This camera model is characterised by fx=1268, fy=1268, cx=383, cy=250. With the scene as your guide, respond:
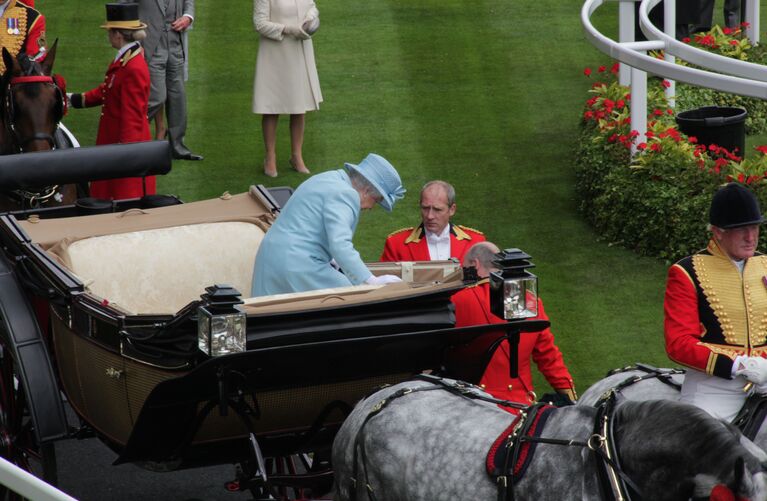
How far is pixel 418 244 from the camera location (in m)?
7.13

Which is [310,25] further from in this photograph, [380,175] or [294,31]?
[380,175]

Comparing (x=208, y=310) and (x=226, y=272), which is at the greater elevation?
(x=208, y=310)

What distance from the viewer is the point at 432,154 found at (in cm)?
1241

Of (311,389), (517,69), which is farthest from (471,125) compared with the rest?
(311,389)

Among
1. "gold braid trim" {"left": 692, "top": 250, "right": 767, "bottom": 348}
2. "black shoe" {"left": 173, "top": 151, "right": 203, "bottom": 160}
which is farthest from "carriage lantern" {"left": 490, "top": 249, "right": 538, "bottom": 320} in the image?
"black shoe" {"left": 173, "top": 151, "right": 203, "bottom": 160}

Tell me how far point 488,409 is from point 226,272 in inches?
92.6

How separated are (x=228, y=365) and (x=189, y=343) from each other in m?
0.21

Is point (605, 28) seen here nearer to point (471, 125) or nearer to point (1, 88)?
point (471, 125)

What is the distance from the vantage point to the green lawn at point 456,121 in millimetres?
9578

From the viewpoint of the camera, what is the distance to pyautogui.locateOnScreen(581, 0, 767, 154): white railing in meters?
7.50

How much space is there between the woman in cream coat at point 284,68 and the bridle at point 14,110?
11.5 feet

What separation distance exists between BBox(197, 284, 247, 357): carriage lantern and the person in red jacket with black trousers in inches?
179

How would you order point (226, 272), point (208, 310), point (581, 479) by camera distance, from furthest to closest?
point (226, 272) → point (208, 310) → point (581, 479)

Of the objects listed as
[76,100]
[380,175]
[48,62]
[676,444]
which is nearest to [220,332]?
[380,175]
